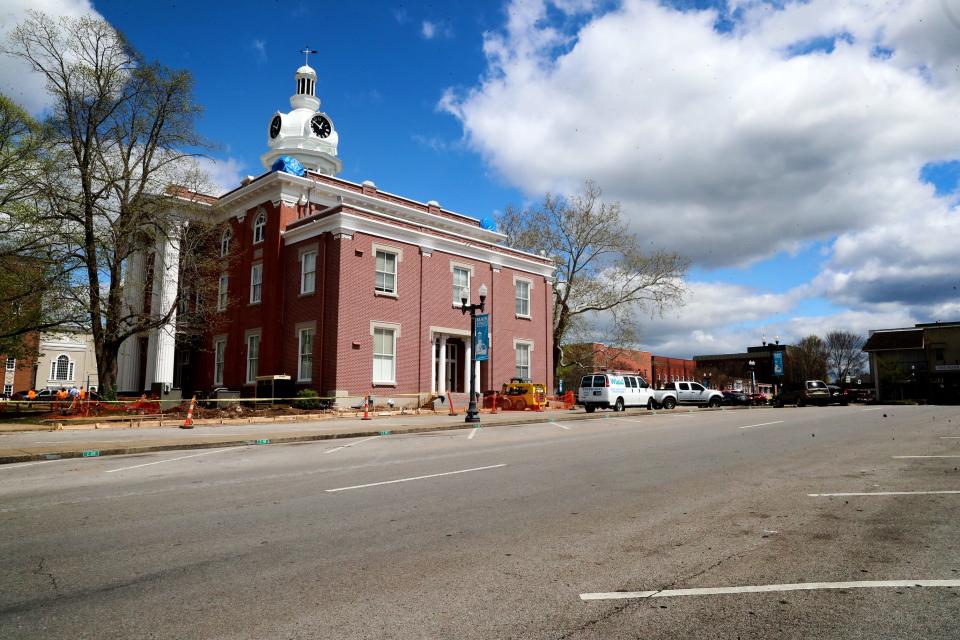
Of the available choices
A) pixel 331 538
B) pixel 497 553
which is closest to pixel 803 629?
pixel 497 553

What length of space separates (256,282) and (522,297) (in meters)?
15.6

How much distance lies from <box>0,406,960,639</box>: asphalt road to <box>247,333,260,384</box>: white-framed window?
2323cm

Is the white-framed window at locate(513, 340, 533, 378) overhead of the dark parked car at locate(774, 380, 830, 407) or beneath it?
overhead

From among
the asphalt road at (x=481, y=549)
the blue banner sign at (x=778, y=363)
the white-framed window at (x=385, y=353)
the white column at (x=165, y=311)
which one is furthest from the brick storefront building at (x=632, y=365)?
the asphalt road at (x=481, y=549)

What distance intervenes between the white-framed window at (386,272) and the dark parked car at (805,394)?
27.5 meters

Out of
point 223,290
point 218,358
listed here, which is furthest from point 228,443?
point 223,290

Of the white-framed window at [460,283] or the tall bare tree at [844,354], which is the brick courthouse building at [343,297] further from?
the tall bare tree at [844,354]

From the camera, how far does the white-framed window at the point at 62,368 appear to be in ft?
237

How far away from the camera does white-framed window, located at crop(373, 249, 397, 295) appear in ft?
104

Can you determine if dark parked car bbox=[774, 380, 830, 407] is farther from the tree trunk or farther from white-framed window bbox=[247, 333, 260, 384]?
the tree trunk

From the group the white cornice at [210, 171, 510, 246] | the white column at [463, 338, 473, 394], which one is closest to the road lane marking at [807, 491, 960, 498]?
the white column at [463, 338, 473, 394]

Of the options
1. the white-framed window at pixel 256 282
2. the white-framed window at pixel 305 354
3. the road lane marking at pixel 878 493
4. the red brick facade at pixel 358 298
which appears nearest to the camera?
the road lane marking at pixel 878 493

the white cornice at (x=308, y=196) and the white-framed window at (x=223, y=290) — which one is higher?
the white cornice at (x=308, y=196)

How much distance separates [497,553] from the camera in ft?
18.6
